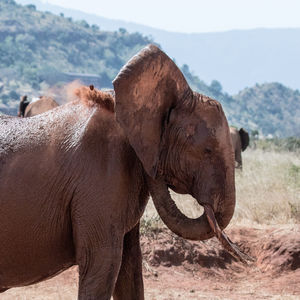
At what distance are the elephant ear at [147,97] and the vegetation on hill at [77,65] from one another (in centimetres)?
8721

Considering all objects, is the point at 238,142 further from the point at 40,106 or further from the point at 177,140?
the point at 177,140

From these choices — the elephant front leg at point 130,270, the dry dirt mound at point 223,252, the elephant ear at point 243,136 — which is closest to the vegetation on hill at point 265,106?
the elephant ear at point 243,136

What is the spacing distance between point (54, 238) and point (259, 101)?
116m

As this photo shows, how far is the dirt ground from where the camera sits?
28.4 ft

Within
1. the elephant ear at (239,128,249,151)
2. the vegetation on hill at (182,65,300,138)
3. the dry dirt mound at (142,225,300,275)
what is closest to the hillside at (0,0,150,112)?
the vegetation on hill at (182,65,300,138)

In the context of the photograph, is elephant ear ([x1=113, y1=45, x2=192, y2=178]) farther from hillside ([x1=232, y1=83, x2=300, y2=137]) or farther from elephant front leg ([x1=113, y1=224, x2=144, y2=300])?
hillside ([x1=232, y1=83, x2=300, y2=137])

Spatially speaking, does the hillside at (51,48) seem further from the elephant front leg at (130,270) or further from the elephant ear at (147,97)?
the elephant ear at (147,97)

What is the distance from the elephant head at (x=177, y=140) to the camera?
5.12m

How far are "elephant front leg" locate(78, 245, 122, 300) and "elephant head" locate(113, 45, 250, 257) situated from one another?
19.2 inches

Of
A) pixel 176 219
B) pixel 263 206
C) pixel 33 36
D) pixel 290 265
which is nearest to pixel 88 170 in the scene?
pixel 176 219

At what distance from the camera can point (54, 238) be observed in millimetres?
5215

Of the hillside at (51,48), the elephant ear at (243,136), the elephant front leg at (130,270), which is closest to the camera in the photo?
the elephant front leg at (130,270)

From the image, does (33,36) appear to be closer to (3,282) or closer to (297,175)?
(297,175)

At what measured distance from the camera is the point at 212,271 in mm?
9977
